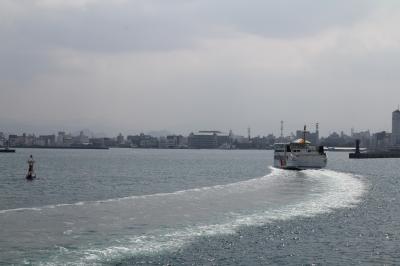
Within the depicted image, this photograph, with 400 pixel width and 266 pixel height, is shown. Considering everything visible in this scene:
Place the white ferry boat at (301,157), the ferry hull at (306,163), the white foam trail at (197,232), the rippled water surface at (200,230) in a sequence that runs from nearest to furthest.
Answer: the white foam trail at (197,232) → the rippled water surface at (200,230) → the ferry hull at (306,163) → the white ferry boat at (301,157)

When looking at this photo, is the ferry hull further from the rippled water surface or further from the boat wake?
the rippled water surface

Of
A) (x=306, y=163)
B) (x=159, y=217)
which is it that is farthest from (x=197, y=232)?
(x=306, y=163)

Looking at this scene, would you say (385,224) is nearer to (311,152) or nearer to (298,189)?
(298,189)

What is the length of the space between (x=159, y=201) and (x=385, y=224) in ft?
46.6

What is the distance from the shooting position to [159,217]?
2773 cm

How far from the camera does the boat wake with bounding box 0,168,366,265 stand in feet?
65.7

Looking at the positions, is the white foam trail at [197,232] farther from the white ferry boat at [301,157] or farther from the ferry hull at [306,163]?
the white ferry boat at [301,157]

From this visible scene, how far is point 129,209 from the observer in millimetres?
31219

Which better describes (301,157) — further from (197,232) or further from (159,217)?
(197,232)

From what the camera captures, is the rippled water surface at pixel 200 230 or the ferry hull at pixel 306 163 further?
the ferry hull at pixel 306 163

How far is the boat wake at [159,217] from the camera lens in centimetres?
2002

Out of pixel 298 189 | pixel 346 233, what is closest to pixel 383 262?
pixel 346 233

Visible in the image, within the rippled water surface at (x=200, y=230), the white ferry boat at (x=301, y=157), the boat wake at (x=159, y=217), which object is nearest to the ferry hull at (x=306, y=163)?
the white ferry boat at (x=301, y=157)

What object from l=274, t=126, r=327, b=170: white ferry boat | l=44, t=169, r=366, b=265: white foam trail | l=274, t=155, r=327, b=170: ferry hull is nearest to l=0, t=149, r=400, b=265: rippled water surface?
l=44, t=169, r=366, b=265: white foam trail
